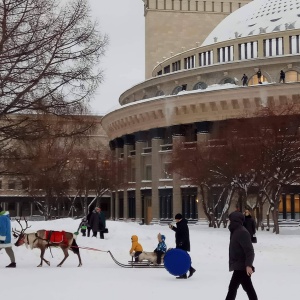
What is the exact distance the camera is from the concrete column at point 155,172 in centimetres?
6394

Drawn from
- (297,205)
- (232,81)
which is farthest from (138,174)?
(297,205)

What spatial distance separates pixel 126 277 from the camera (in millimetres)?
16625

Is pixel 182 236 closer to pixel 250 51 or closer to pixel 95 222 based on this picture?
pixel 95 222

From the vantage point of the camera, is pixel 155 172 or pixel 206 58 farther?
pixel 206 58

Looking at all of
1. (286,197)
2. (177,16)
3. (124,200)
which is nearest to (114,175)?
(124,200)

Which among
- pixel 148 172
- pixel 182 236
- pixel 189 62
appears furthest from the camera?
pixel 189 62

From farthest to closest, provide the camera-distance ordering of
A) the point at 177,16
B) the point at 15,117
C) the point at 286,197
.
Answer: the point at 177,16, the point at 286,197, the point at 15,117

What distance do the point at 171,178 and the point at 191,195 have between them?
10.8 ft

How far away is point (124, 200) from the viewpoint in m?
70.9

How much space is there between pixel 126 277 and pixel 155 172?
1883 inches

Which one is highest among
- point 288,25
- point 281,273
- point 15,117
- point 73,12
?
point 288,25

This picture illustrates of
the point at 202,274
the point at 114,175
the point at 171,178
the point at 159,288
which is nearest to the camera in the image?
the point at 159,288

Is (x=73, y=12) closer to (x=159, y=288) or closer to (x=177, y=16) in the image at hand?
(x=159, y=288)

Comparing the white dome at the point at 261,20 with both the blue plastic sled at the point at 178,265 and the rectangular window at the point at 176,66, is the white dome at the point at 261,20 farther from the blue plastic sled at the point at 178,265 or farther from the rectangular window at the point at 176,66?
the blue plastic sled at the point at 178,265
